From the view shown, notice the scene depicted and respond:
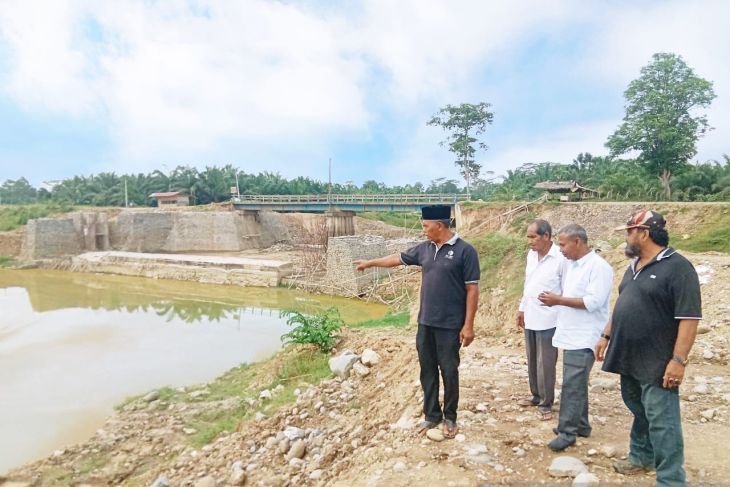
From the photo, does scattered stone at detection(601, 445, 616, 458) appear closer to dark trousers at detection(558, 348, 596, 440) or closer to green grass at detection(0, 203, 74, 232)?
dark trousers at detection(558, 348, 596, 440)

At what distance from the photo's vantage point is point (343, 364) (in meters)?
5.56

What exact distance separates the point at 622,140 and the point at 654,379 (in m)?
18.7

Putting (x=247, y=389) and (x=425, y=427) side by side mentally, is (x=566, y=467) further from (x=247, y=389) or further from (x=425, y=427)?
(x=247, y=389)

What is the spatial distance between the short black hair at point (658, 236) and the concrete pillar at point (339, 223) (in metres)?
22.1

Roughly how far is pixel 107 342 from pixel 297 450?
962 cm

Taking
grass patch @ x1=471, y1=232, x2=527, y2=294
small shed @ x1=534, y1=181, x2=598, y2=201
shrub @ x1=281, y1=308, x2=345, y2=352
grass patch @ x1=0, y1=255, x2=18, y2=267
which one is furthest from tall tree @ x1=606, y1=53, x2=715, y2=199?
grass patch @ x1=0, y1=255, x2=18, y2=267

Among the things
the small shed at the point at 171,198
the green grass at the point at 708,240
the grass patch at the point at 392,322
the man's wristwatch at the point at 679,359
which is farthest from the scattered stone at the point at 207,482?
the small shed at the point at 171,198

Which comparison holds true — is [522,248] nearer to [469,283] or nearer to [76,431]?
[469,283]

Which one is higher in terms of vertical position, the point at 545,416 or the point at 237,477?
the point at 545,416

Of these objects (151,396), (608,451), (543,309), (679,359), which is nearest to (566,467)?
(608,451)

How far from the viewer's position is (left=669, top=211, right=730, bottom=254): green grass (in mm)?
9383

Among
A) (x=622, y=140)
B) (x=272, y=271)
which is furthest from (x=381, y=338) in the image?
(x=622, y=140)

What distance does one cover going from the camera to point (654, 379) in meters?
2.36

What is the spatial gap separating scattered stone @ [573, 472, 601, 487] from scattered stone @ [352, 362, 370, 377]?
3.10 metres
